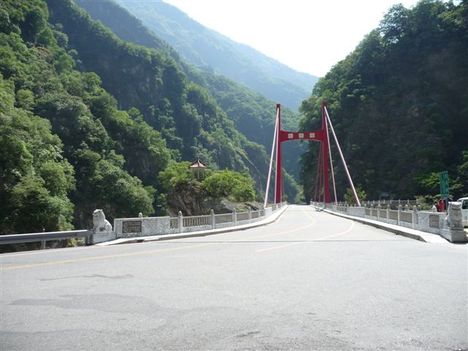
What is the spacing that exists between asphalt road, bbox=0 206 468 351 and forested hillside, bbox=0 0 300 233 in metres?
31.4

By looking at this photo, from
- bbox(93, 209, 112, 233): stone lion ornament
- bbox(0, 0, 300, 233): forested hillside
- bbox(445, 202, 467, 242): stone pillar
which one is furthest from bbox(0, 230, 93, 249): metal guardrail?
bbox(0, 0, 300, 233): forested hillside

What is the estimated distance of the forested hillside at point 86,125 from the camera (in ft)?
131

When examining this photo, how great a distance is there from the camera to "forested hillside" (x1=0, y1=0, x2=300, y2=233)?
39875 mm

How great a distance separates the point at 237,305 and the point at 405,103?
90376 mm

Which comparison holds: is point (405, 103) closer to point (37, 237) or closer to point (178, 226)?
point (178, 226)

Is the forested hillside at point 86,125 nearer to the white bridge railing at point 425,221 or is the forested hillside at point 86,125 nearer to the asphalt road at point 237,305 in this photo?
the white bridge railing at point 425,221

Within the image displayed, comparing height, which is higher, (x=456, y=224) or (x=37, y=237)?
(x=456, y=224)

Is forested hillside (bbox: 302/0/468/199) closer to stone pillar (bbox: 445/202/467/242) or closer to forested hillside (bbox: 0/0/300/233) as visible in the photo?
forested hillside (bbox: 0/0/300/233)

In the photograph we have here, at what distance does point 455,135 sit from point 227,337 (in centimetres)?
8776

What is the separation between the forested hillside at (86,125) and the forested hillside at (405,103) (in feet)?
122

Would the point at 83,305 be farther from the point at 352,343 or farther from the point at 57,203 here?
the point at 57,203

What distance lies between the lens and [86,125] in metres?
77.1

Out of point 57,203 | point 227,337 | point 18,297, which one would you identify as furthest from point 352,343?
point 57,203

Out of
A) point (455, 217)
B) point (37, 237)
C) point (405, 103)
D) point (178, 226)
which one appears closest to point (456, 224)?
point (455, 217)
